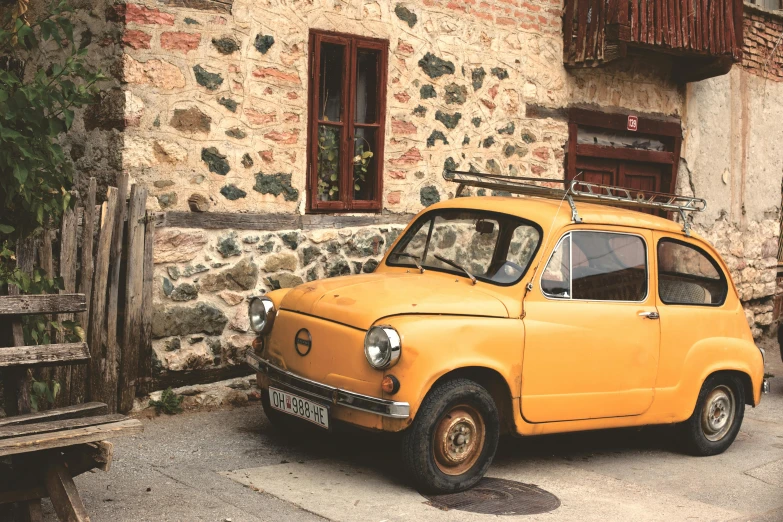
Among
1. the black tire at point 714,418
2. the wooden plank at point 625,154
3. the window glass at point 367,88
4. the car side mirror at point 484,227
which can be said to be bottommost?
the black tire at point 714,418

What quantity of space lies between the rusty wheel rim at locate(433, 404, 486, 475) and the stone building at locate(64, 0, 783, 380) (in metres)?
2.59

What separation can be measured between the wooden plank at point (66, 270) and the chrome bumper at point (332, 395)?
1.36 metres

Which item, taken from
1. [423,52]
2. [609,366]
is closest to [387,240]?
[423,52]

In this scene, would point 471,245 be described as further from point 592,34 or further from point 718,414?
point 592,34

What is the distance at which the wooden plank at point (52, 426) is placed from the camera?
4289mm

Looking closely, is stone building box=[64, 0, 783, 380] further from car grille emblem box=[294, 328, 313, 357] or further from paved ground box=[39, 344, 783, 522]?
car grille emblem box=[294, 328, 313, 357]

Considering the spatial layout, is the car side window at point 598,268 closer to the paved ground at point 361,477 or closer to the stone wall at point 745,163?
the paved ground at point 361,477

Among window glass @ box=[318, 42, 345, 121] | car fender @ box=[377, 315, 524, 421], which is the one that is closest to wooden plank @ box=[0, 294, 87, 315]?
car fender @ box=[377, 315, 524, 421]

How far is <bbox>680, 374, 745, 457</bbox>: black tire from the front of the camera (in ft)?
22.6

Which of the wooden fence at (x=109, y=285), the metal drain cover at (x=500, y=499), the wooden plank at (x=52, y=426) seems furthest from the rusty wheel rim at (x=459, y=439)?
the wooden fence at (x=109, y=285)

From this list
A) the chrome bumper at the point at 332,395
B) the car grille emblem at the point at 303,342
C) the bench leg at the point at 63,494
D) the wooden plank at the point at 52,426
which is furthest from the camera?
the car grille emblem at the point at 303,342

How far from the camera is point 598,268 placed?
639 cm

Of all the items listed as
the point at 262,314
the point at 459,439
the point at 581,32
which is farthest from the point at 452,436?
the point at 581,32

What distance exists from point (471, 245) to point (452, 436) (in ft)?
4.63
